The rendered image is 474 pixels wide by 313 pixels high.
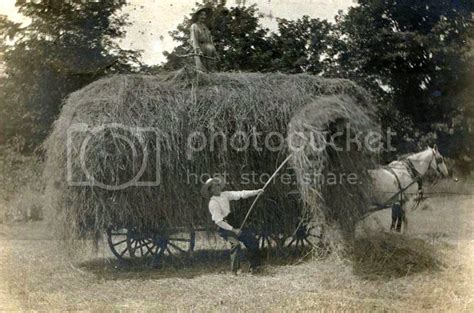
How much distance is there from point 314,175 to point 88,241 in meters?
3.83

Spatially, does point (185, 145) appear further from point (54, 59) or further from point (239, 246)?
point (54, 59)

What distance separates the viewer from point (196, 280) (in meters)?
7.73

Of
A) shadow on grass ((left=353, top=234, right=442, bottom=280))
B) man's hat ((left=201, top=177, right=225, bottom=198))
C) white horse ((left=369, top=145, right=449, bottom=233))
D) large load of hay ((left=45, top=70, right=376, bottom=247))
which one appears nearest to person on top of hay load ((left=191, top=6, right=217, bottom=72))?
large load of hay ((left=45, top=70, right=376, bottom=247))

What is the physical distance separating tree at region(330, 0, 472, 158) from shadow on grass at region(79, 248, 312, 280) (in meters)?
8.11

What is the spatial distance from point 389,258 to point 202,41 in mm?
5093

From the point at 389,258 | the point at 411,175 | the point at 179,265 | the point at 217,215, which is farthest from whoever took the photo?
the point at 411,175

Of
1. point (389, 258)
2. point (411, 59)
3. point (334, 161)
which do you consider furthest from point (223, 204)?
point (411, 59)

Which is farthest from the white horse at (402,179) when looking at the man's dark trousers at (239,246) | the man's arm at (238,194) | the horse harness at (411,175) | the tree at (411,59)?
the tree at (411,59)

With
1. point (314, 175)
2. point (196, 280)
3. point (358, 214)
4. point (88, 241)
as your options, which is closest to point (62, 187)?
point (88, 241)

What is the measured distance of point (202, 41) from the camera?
31.5 ft

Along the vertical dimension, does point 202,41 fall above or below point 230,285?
above

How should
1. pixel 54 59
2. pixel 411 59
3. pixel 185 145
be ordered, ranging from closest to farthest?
pixel 185 145, pixel 54 59, pixel 411 59

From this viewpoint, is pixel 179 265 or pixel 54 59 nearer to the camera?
pixel 179 265

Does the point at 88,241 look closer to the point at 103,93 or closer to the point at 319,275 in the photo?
the point at 103,93
